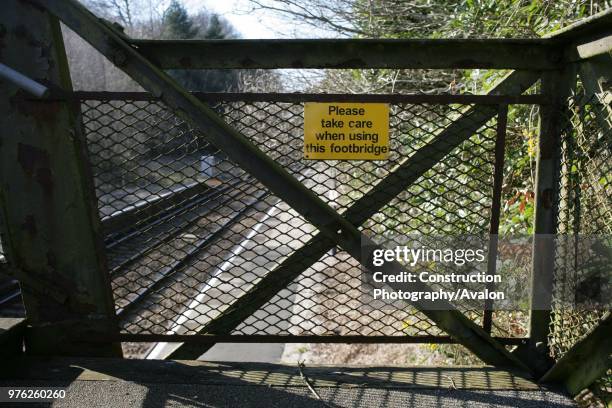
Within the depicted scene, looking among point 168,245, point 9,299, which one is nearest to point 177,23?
point 168,245

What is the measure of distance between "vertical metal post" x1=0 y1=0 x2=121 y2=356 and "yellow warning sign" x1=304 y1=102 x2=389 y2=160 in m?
1.16

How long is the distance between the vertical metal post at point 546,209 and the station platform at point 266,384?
0.23m

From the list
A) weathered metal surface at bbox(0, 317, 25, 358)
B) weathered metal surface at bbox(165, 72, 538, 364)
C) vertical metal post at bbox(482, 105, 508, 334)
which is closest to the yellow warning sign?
weathered metal surface at bbox(165, 72, 538, 364)

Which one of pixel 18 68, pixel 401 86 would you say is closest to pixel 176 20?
pixel 401 86

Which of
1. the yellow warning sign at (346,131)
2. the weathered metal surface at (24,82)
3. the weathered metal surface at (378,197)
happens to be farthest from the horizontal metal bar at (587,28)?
the weathered metal surface at (24,82)

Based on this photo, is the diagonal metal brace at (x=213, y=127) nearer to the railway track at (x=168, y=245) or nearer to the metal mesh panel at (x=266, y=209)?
the metal mesh panel at (x=266, y=209)

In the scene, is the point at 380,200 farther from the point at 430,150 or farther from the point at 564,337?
the point at 564,337

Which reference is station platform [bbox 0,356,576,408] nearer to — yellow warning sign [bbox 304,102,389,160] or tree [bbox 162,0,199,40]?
yellow warning sign [bbox 304,102,389,160]

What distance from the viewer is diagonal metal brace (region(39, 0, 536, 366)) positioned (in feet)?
7.27

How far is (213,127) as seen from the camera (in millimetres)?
2229

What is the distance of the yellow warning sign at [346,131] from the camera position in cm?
244

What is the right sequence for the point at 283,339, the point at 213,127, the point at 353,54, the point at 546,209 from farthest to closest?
the point at 283,339 < the point at 546,209 < the point at 353,54 < the point at 213,127

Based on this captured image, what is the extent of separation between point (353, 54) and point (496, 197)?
105 centimetres

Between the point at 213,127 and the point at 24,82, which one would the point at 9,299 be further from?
the point at 213,127
